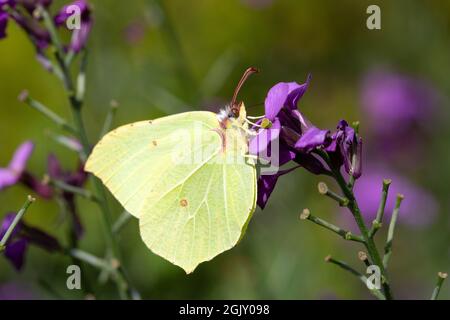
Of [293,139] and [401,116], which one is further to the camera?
[401,116]

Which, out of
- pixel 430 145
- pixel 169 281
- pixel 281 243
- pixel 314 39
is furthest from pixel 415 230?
pixel 314 39

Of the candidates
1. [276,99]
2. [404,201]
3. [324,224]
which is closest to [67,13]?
[276,99]

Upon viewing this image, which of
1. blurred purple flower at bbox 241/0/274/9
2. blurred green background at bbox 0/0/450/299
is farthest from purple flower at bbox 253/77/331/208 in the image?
blurred purple flower at bbox 241/0/274/9

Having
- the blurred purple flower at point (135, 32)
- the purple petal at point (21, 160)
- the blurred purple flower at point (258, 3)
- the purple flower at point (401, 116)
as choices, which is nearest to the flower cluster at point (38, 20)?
the purple petal at point (21, 160)

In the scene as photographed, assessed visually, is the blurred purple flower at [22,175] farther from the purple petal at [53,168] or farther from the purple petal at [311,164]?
the purple petal at [311,164]

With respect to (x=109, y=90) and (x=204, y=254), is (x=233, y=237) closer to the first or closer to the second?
(x=204, y=254)

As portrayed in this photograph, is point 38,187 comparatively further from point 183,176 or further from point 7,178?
point 183,176
